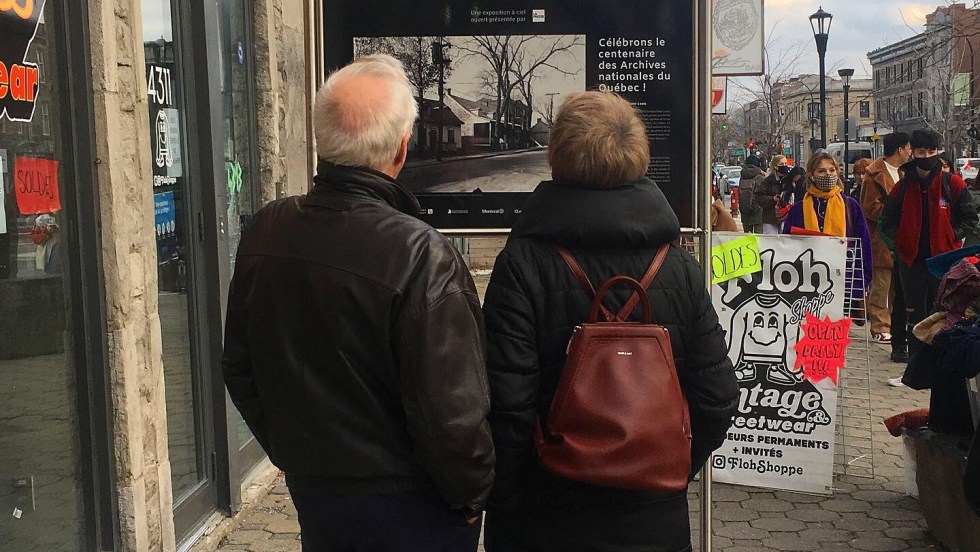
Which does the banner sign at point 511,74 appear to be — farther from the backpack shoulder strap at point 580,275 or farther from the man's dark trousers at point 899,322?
the man's dark trousers at point 899,322

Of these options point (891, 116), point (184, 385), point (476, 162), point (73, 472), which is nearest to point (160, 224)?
point (184, 385)

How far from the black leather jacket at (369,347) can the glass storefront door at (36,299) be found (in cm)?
142

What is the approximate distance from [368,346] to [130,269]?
2019 millimetres

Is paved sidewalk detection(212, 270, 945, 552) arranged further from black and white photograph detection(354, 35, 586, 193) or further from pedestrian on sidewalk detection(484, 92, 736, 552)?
pedestrian on sidewalk detection(484, 92, 736, 552)

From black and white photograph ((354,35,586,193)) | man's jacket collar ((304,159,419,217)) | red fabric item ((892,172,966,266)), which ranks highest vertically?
black and white photograph ((354,35,586,193))

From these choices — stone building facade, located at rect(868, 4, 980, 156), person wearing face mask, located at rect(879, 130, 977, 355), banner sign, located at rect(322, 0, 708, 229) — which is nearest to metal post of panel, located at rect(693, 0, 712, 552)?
banner sign, located at rect(322, 0, 708, 229)

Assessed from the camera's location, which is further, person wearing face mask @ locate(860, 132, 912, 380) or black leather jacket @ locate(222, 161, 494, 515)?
person wearing face mask @ locate(860, 132, 912, 380)

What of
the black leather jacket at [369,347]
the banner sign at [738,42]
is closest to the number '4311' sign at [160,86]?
the black leather jacket at [369,347]

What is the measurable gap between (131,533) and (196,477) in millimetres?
1005

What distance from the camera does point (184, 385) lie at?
493cm

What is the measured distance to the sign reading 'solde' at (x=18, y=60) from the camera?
Result: 3.28 meters

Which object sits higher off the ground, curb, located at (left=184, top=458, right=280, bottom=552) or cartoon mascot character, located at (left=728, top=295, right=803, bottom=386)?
cartoon mascot character, located at (left=728, top=295, right=803, bottom=386)

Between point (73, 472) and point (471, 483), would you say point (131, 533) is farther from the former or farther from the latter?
point (471, 483)

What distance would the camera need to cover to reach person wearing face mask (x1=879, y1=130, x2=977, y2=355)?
848cm
